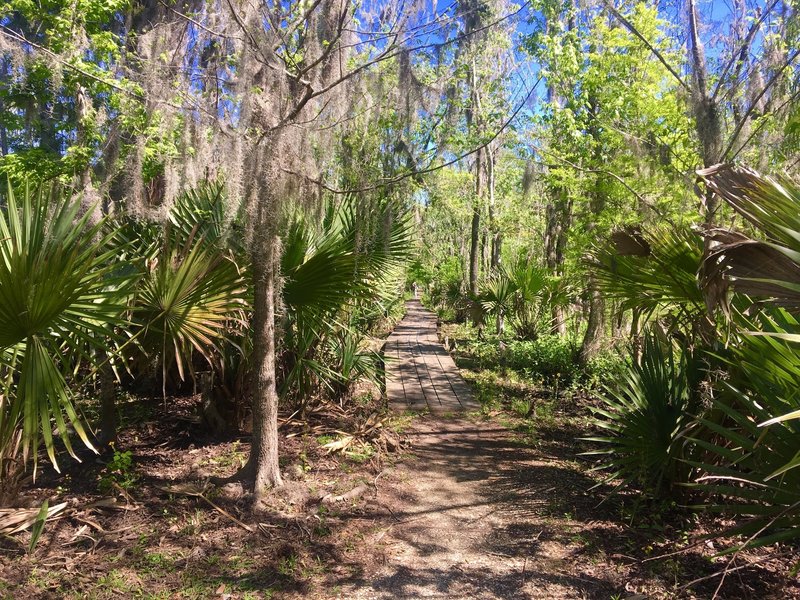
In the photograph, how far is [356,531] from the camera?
12.3 ft

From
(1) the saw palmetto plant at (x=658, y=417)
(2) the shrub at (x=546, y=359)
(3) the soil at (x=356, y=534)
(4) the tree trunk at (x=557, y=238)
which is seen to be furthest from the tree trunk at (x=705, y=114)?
(2) the shrub at (x=546, y=359)

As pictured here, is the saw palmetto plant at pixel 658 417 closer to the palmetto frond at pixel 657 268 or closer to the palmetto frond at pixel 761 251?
the palmetto frond at pixel 657 268

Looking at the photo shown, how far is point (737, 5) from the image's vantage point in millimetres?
6777

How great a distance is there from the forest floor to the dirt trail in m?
0.01

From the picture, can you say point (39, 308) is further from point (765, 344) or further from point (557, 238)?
point (557, 238)

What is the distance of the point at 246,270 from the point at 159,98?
132cm

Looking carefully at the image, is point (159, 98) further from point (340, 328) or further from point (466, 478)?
point (466, 478)

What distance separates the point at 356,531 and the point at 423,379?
15.1 feet

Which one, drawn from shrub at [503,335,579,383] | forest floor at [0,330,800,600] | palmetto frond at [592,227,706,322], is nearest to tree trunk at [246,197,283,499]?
forest floor at [0,330,800,600]

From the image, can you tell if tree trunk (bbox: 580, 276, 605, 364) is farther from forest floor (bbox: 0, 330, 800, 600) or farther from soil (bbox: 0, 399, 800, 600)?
soil (bbox: 0, 399, 800, 600)

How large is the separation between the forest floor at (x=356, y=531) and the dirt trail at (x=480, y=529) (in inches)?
0.5

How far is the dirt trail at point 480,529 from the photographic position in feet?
10.3

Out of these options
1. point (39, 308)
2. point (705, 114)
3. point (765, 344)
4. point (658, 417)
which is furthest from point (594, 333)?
point (39, 308)

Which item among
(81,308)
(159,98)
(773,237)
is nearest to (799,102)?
(773,237)
